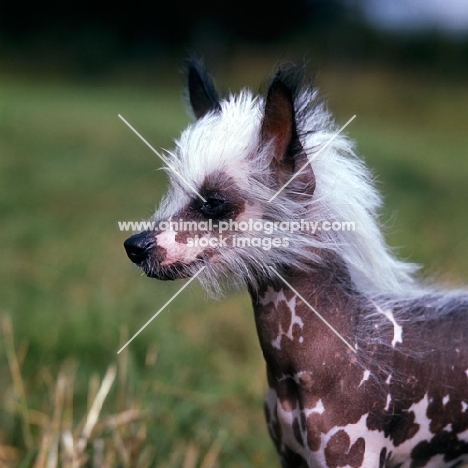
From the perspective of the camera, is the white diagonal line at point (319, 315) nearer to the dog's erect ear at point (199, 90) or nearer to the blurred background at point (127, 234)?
the blurred background at point (127, 234)

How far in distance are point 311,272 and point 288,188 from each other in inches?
7.0

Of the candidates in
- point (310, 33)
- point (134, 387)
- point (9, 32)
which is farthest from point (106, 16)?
point (134, 387)

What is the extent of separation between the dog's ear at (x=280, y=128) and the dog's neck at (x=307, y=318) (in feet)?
0.69

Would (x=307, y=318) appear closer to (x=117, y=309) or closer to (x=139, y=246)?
(x=139, y=246)

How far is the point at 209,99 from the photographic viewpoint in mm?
1681

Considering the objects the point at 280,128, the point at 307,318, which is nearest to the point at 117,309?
the point at 307,318

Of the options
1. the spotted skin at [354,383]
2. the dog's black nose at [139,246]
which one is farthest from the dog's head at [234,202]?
the spotted skin at [354,383]

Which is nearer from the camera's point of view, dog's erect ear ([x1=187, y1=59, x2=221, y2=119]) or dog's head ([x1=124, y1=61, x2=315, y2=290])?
dog's head ([x1=124, y1=61, x2=315, y2=290])

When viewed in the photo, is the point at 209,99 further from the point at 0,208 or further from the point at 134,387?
the point at 0,208

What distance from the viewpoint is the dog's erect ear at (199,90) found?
1683 millimetres

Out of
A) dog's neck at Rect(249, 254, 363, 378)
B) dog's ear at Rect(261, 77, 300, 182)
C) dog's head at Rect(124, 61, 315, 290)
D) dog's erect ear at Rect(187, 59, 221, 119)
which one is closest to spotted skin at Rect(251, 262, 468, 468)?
dog's neck at Rect(249, 254, 363, 378)

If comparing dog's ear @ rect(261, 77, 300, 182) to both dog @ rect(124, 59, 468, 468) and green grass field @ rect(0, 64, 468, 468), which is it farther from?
green grass field @ rect(0, 64, 468, 468)

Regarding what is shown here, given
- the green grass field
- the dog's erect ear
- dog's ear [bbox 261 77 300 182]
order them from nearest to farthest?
dog's ear [bbox 261 77 300 182], the dog's erect ear, the green grass field

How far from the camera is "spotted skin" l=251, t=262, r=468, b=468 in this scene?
149 centimetres
